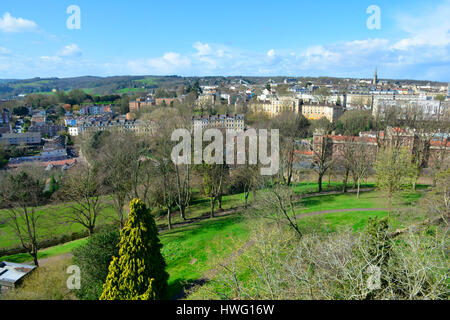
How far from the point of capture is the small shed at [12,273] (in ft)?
43.9

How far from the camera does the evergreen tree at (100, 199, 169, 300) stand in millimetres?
10703

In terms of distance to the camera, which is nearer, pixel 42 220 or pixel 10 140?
pixel 42 220

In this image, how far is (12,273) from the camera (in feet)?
46.5

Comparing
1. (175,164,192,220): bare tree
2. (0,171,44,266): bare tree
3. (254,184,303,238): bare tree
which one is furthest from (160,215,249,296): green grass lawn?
(0,171,44,266): bare tree

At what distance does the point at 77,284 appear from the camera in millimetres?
12703

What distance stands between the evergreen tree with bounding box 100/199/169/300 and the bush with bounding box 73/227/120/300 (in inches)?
Answer: 69.9

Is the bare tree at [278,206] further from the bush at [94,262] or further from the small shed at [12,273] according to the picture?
the small shed at [12,273]

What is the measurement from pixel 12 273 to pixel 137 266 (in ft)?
25.5

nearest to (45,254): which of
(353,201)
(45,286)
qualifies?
(45,286)

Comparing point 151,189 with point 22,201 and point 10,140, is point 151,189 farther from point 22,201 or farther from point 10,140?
point 10,140

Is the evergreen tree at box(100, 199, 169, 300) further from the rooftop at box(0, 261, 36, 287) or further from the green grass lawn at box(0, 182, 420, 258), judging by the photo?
the green grass lawn at box(0, 182, 420, 258)

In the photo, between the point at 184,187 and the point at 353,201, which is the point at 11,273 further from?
the point at 353,201

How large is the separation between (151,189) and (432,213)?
18.7 metres

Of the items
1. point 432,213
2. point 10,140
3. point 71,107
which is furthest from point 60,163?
point 71,107
